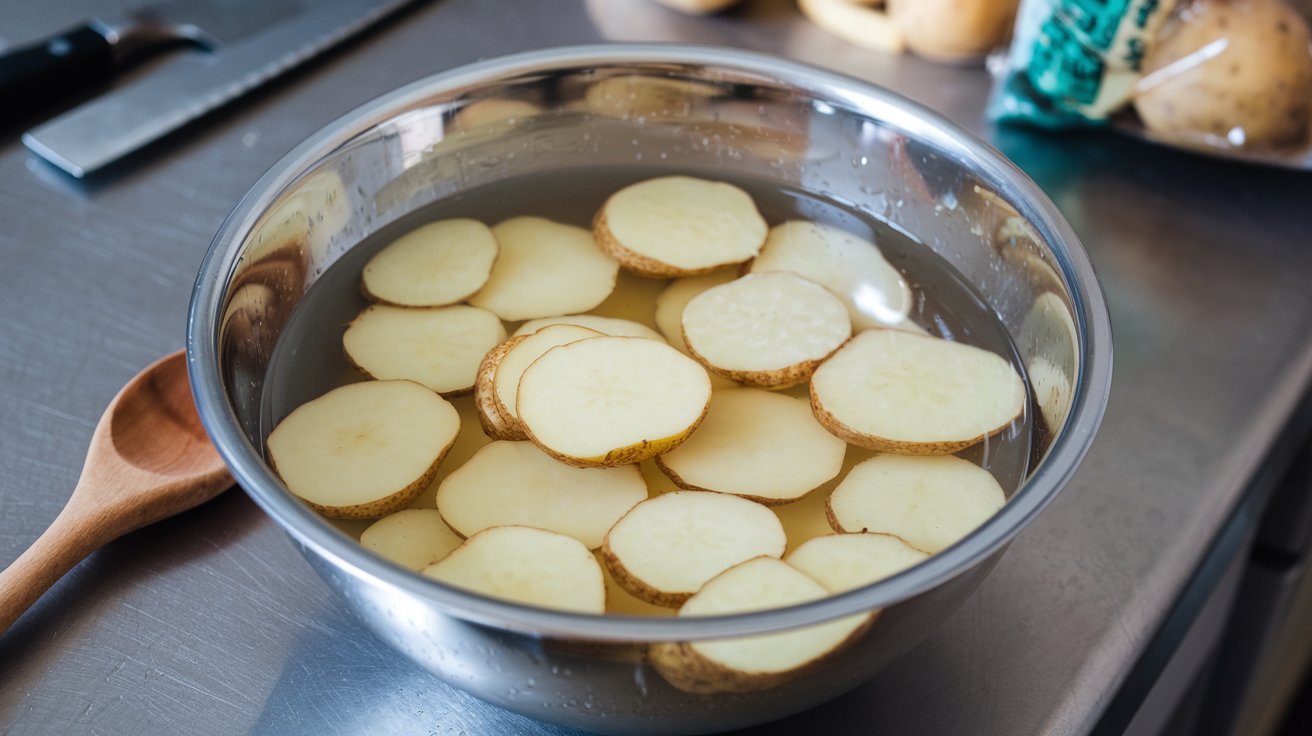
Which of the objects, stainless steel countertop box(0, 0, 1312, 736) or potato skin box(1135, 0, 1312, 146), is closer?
stainless steel countertop box(0, 0, 1312, 736)

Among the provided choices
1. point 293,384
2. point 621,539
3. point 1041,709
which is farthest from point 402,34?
point 1041,709

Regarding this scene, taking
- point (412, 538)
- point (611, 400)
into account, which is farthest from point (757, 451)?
point (412, 538)

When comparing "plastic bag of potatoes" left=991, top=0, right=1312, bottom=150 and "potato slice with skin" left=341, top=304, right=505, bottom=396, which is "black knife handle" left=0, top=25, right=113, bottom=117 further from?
"plastic bag of potatoes" left=991, top=0, right=1312, bottom=150

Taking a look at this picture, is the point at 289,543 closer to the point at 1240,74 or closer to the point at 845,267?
the point at 845,267

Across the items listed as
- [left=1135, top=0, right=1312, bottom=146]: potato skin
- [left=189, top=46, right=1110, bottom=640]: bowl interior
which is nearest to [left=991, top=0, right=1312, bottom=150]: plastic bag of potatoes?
[left=1135, top=0, right=1312, bottom=146]: potato skin

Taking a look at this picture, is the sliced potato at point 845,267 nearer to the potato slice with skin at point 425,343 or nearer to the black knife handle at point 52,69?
the potato slice with skin at point 425,343

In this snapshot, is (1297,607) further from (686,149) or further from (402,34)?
(402,34)

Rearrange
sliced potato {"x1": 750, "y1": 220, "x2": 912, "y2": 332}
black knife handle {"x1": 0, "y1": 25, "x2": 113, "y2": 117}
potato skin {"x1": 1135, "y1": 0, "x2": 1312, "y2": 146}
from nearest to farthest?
sliced potato {"x1": 750, "y1": 220, "x2": 912, "y2": 332} < potato skin {"x1": 1135, "y1": 0, "x2": 1312, "y2": 146} < black knife handle {"x1": 0, "y1": 25, "x2": 113, "y2": 117}
